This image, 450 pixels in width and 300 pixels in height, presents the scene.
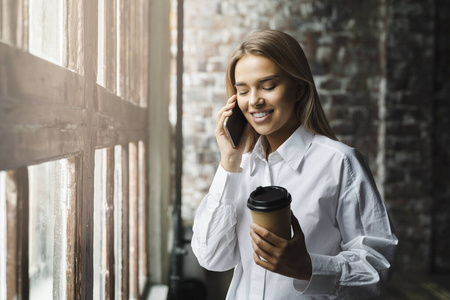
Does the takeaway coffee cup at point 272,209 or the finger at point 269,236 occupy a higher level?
the takeaway coffee cup at point 272,209

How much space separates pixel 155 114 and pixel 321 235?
1419 mm


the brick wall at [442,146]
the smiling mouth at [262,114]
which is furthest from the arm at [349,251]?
the brick wall at [442,146]

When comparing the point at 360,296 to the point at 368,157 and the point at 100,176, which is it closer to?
the point at 100,176

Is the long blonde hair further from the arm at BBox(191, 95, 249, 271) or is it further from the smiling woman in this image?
the arm at BBox(191, 95, 249, 271)

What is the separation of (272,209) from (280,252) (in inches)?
4.1

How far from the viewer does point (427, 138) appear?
289 cm

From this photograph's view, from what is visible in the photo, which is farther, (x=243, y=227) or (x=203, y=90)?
(x=203, y=90)

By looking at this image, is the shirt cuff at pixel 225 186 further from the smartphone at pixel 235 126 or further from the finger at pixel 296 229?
the finger at pixel 296 229

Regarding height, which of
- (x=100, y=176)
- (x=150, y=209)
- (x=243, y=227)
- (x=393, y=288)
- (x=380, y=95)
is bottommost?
(x=393, y=288)

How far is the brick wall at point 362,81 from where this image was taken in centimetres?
275

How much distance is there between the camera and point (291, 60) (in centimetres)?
96

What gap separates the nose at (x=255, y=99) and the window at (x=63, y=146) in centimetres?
36

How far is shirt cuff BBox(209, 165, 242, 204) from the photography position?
103 centimetres

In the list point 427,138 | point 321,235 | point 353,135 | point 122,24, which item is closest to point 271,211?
point 321,235
